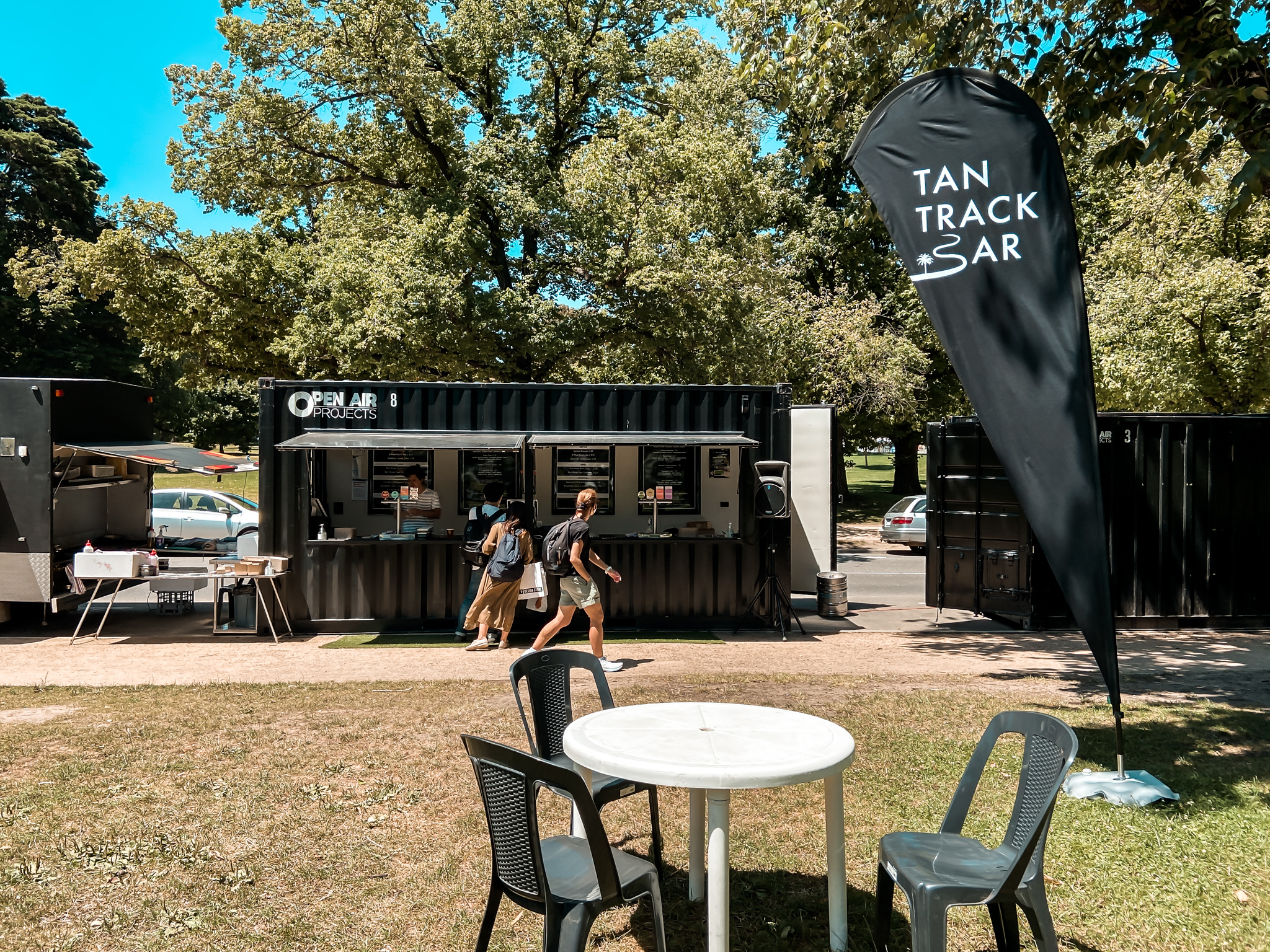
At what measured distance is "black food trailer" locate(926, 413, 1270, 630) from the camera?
464 inches

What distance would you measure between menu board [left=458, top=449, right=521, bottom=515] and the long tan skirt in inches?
72.2

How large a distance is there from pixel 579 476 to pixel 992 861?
9279mm

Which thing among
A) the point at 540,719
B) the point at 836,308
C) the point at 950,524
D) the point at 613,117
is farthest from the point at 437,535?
the point at 836,308

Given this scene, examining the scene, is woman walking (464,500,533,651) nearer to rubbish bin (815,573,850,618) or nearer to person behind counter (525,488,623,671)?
person behind counter (525,488,623,671)

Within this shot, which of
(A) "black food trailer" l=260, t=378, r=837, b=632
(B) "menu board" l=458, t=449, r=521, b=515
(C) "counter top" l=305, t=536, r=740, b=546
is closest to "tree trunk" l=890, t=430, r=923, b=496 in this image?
(A) "black food trailer" l=260, t=378, r=837, b=632

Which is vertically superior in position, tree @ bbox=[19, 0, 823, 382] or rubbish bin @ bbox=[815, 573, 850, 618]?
tree @ bbox=[19, 0, 823, 382]

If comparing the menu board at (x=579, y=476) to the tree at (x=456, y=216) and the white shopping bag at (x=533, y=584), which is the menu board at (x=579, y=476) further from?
the tree at (x=456, y=216)

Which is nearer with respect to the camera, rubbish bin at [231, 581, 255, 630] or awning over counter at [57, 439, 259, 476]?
awning over counter at [57, 439, 259, 476]

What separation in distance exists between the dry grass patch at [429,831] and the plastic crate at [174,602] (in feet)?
18.6

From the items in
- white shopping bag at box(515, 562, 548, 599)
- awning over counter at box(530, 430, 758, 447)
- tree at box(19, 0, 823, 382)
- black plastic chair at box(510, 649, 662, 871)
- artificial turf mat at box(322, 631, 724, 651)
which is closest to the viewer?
black plastic chair at box(510, 649, 662, 871)

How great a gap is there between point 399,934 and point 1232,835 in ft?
14.4

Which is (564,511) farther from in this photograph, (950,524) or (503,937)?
(503,937)

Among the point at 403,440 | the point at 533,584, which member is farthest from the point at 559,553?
the point at 403,440

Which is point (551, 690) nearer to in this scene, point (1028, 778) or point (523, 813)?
point (523, 813)
